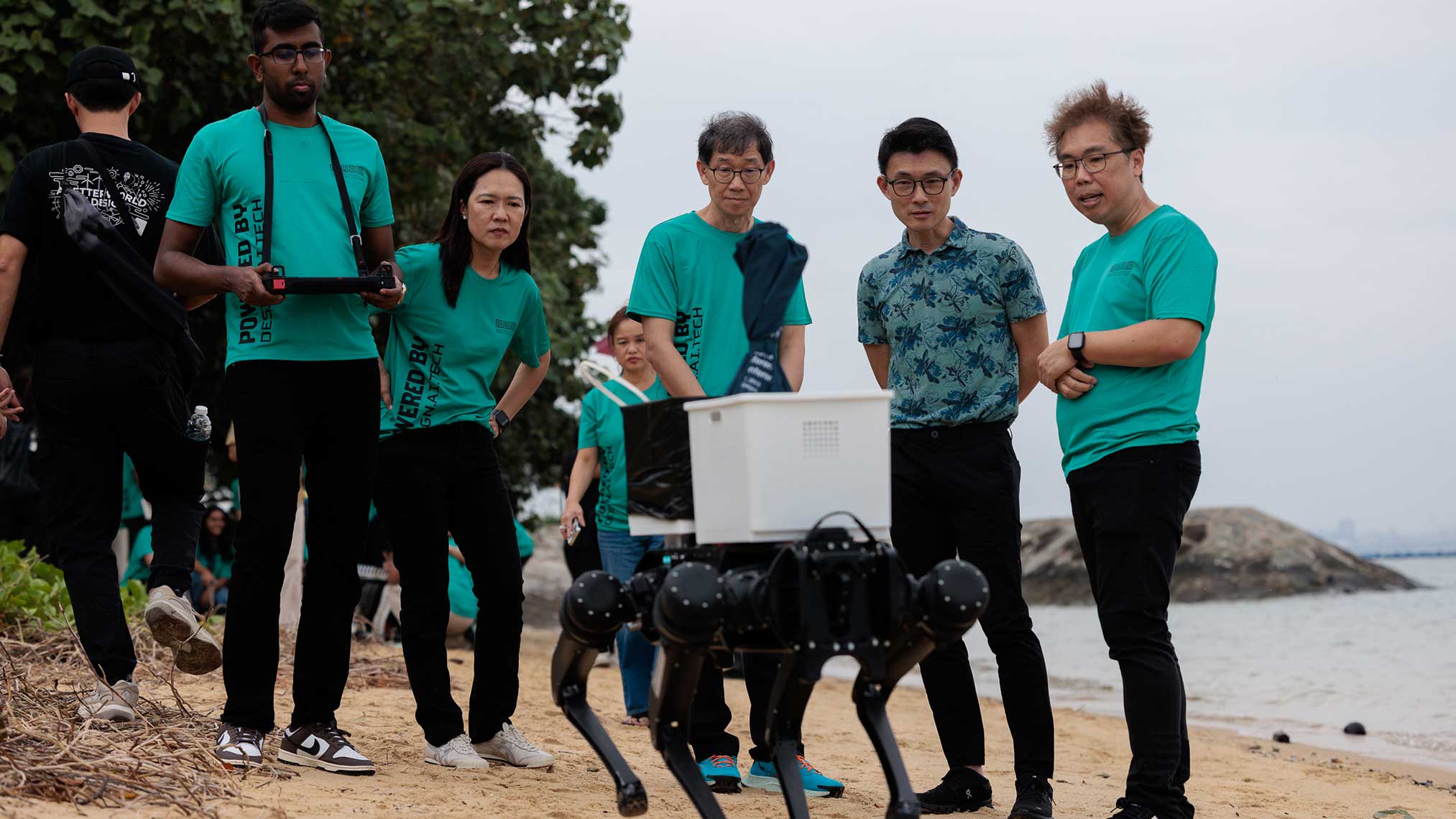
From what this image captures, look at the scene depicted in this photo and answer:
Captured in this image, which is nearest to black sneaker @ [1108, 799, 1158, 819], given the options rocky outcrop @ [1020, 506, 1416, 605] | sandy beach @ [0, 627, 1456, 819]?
sandy beach @ [0, 627, 1456, 819]

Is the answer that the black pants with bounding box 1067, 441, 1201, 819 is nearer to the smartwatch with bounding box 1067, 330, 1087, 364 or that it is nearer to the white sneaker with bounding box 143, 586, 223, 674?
the smartwatch with bounding box 1067, 330, 1087, 364

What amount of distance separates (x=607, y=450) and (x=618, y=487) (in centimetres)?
32

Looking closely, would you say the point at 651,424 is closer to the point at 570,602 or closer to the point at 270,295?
the point at 570,602

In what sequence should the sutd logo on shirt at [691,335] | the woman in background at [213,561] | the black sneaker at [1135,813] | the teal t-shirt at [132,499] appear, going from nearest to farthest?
the black sneaker at [1135,813] → the sutd logo on shirt at [691,335] → the teal t-shirt at [132,499] → the woman in background at [213,561]

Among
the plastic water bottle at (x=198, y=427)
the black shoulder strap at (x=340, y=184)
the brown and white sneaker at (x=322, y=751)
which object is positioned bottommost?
the brown and white sneaker at (x=322, y=751)

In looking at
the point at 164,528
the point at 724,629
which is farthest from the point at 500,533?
the point at 724,629

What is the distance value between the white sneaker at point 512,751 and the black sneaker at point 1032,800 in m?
1.72

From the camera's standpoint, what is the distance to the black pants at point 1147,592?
13.5ft

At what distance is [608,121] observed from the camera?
13.2 metres

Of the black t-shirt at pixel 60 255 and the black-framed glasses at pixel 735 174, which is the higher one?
the black-framed glasses at pixel 735 174

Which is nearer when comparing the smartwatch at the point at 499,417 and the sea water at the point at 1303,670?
the smartwatch at the point at 499,417

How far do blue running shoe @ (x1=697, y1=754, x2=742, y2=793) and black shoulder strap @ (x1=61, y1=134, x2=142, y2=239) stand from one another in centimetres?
286

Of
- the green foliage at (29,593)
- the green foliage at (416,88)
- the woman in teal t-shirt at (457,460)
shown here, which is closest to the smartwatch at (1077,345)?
the woman in teal t-shirt at (457,460)

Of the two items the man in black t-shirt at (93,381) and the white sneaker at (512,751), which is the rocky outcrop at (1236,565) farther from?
the man in black t-shirt at (93,381)
